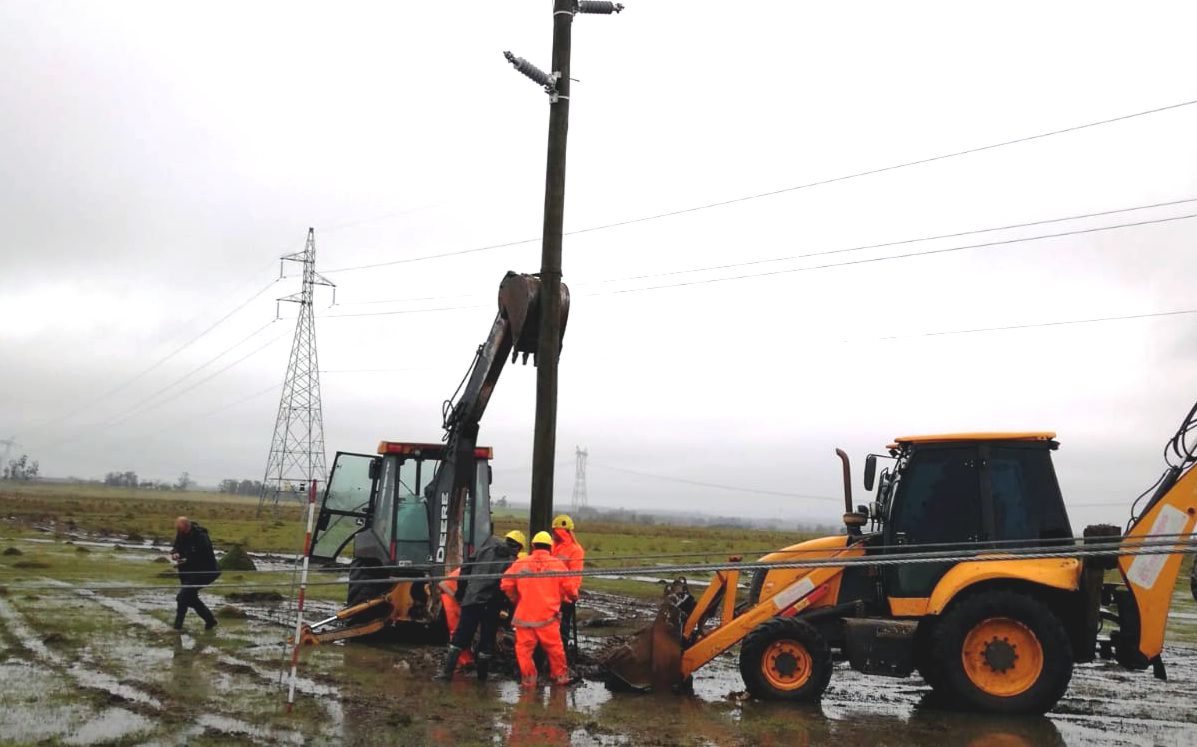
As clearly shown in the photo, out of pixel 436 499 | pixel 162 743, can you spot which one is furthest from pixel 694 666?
pixel 162 743

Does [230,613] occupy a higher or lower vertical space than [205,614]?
lower

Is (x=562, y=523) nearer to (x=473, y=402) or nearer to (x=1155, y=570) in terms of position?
(x=473, y=402)

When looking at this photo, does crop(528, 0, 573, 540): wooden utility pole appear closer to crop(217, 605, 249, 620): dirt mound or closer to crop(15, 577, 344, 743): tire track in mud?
crop(15, 577, 344, 743): tire track in mud

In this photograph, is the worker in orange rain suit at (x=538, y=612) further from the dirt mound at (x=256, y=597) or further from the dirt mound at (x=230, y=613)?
the dirt mound at (x=256, y=597)

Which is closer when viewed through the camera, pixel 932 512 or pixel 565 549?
pixel 932 512

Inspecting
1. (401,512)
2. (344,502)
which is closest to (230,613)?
(344,502)

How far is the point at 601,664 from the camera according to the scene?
10.7 m

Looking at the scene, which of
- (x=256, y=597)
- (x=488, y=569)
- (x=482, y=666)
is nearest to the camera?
(x=482, y=666)

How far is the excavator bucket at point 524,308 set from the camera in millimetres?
12031

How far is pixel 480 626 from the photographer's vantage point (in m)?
11.5

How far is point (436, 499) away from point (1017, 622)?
22.7ft

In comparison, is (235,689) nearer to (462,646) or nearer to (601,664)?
(462,646)

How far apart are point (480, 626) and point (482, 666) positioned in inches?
22.2

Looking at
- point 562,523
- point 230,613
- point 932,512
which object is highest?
point 932,512
